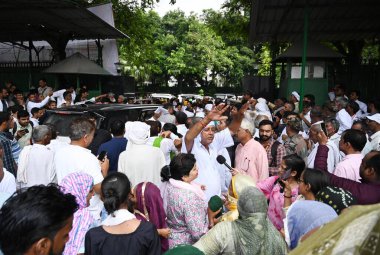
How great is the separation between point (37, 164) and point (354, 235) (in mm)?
4144

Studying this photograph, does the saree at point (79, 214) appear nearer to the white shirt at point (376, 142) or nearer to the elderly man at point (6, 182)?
the elderly man at point (6, 182)

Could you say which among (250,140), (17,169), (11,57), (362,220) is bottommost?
(17,169)

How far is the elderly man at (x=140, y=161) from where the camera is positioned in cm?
425

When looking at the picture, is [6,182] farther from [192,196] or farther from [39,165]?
[192,196]

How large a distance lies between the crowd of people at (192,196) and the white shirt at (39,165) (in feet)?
0.04

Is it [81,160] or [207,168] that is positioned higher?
[81,160]

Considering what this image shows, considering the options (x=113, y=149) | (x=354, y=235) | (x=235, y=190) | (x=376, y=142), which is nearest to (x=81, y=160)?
(x=113, y=149)

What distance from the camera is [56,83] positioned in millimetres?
17344

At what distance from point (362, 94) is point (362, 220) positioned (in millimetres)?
14928

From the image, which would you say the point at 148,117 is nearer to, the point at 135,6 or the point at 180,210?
the point at 180,210

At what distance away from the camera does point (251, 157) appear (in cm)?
456

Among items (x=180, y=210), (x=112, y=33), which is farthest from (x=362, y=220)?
(x=112, y=33)

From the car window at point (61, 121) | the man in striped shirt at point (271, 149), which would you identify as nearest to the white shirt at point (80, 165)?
the man in striped shirt at point (271, 149)

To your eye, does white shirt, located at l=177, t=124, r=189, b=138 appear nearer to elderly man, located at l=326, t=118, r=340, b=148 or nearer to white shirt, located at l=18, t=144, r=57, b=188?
elderly man, located at l=326, t=118, r=340, b=148
